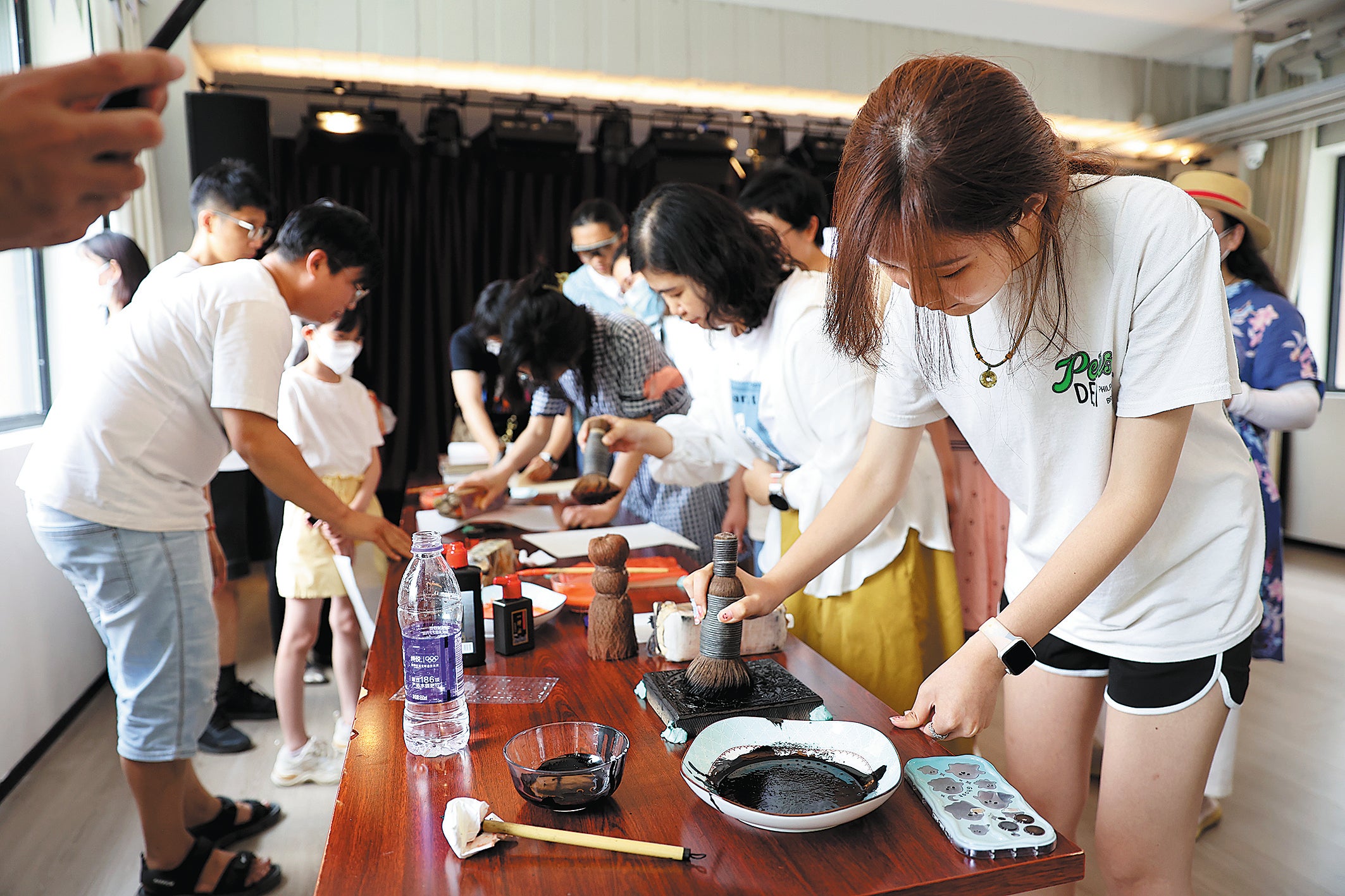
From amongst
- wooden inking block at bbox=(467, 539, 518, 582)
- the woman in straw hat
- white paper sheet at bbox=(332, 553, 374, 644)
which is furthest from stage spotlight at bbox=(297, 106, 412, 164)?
the woman in straw hat

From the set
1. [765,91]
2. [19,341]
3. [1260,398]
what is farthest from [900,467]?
[765,91]

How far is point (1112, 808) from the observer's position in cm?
112

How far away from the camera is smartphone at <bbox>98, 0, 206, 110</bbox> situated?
622mm

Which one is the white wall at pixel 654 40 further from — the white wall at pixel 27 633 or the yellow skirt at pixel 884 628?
the yellow skirt at pixel 884 628

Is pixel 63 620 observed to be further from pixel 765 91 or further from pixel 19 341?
pixel 765 91

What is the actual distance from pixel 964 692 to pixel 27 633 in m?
2.89

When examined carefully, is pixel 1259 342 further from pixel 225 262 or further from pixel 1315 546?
pixel 1315 546

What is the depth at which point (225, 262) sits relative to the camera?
91.0 inches

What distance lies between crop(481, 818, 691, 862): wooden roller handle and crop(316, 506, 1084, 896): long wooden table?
1cm

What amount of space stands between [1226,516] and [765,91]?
16.7 ft

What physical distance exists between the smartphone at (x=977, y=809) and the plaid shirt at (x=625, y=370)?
1900 millimetres

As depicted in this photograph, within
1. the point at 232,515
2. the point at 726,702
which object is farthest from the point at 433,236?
the point at 726,702

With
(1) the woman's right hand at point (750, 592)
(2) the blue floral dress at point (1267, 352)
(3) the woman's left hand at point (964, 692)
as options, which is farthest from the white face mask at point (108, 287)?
(2) the blue floral dress at point (1267, 352)

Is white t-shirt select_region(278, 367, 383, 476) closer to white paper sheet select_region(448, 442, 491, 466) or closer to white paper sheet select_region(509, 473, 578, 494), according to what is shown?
white paper sheet select_region(509, 473, 578, 494)
